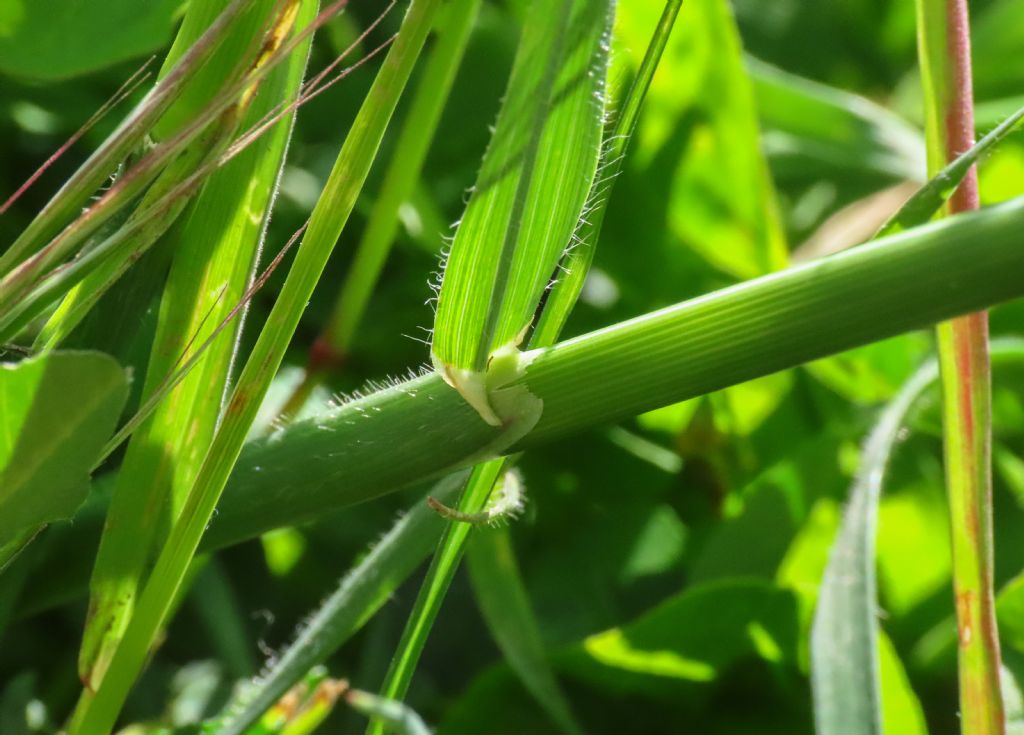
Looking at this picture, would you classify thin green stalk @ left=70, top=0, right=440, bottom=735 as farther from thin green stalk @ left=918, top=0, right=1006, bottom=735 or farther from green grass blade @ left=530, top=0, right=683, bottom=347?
thin green stalk @ left=918, top=0, right=1006, bottom=735

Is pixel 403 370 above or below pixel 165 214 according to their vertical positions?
above

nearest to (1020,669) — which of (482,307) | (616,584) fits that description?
(616,584)

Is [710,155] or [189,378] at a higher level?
[710,155]

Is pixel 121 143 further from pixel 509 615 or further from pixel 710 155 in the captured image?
pixel 710 155

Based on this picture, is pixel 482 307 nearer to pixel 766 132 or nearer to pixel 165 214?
pixel 165 214

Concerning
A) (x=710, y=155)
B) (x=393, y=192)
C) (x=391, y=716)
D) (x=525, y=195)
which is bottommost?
(x=391, y=716)

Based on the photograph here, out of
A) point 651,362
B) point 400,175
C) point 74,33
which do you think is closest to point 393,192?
point 400,175

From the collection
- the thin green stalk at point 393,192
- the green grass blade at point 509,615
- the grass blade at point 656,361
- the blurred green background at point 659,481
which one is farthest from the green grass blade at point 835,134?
the grass blade at point 656,361
